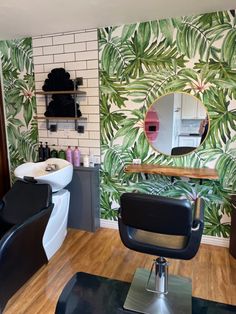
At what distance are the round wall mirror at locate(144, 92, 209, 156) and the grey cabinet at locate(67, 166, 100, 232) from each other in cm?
77

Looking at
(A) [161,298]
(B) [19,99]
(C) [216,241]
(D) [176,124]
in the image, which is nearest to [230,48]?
(D) [176,124]

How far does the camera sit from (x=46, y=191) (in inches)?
82.6

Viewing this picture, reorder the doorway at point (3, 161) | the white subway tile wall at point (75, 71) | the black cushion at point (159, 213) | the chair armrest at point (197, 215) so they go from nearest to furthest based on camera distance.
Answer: the black cushion at point (159, 213) → the chair armrest at point (197, 215) → the white subway tile wall at point (75, 71) → the doorway at point (3, 161)

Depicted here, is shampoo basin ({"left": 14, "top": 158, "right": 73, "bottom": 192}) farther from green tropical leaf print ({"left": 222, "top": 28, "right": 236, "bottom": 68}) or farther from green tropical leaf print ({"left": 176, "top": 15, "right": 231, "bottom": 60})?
green tropical leaf print ({"left": 222, "top": 28, "right": 236, "bottom": 68})

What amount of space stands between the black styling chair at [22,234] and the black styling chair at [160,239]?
0.69 metres

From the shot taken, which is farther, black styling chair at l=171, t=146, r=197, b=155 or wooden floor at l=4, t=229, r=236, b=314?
black styling chair at l=171, t=146, r=197, b=155

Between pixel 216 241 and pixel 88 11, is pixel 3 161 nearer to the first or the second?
pixel 88 11

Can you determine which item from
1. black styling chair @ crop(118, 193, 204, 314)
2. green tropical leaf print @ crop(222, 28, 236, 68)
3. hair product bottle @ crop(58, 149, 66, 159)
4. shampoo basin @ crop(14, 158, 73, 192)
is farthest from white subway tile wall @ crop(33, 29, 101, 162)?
black styling chair @ crop(118, 193, 204, 314)

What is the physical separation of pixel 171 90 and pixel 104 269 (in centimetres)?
178

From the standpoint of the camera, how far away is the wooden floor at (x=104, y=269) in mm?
1824

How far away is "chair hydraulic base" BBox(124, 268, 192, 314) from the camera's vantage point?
1.71m

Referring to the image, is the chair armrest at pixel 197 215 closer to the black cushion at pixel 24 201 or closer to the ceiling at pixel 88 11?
the black cushion at pixel 24 201

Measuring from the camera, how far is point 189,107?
2.39 meters

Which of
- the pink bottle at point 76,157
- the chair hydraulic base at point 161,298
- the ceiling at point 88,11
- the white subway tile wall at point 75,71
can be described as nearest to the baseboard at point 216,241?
the chair hydraulic base at point 161,298
